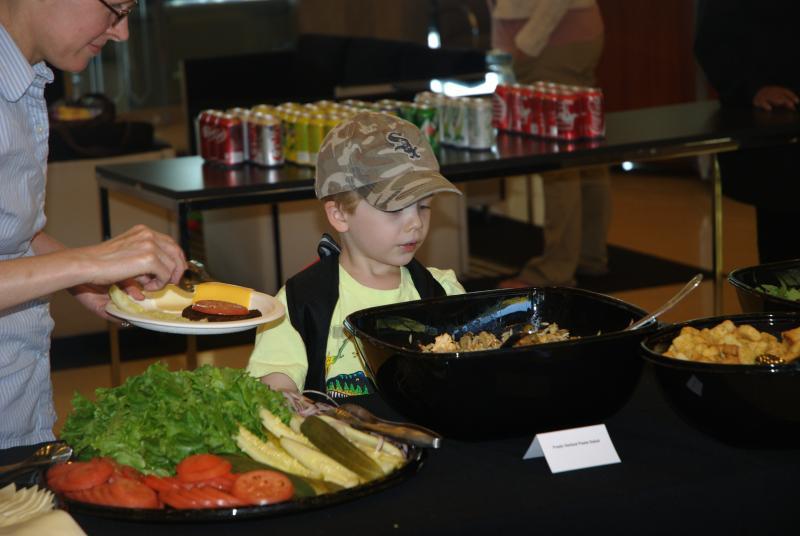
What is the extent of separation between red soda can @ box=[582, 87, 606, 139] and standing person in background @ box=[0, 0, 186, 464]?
6.53 ft

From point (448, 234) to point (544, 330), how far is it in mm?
3407

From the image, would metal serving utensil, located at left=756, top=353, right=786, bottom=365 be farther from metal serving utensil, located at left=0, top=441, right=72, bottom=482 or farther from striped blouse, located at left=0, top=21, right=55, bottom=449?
striped blouse, located at left=0, top=21, right=55, bottom=449

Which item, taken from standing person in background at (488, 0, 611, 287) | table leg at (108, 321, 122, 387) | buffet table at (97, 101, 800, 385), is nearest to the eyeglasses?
buffet table at (97, 101, 800, 385)

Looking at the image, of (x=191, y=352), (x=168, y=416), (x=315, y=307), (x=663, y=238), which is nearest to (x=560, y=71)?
(x=663, y=238)

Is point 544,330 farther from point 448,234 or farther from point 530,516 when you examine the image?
point 448,234

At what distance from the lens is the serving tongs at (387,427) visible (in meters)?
1.41

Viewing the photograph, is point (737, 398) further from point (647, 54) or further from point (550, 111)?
point (647, 54)

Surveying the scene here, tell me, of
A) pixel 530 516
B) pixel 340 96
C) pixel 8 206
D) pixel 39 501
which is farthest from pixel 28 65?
pixel 340 96

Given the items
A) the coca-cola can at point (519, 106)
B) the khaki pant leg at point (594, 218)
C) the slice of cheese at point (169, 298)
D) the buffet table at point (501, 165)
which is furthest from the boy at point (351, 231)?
the khaki pant leg at point (594, 218)

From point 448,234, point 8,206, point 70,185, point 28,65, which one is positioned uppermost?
point 28,65

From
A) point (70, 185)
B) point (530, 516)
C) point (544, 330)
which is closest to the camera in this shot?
point (530, 516)

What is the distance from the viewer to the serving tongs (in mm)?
1412

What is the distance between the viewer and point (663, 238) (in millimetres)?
6027

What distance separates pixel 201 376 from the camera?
4.97ft
